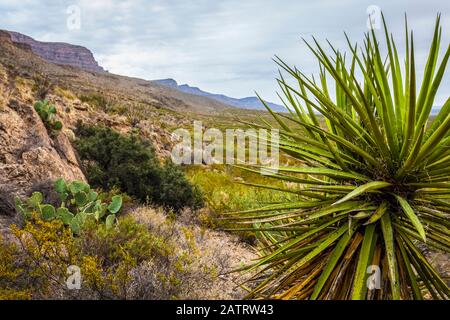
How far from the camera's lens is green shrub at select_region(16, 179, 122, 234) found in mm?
4824

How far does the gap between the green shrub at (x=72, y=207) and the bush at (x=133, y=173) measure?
198cm

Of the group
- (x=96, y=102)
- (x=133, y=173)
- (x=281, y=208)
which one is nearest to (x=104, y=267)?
(x=281, y=208)

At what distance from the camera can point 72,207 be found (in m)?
5.85

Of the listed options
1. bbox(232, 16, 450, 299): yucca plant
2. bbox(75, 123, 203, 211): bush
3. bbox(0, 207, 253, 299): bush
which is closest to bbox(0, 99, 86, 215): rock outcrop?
bbox(75, 123, 203, 211): bush

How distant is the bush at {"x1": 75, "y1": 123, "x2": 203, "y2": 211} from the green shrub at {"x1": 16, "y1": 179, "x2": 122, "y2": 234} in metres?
1.98

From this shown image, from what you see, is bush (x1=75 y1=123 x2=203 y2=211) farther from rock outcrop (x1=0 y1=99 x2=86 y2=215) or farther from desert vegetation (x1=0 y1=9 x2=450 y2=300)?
rock outcrop (x1=0 y1=99 x2=86 y2=215)

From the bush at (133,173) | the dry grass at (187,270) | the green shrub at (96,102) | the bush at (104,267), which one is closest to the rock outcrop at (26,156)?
the bush at (133,173)

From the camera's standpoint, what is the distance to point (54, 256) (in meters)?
3.88

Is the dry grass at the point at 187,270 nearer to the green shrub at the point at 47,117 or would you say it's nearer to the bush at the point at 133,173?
the bush at the point at 133,173

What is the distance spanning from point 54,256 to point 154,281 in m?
1.16

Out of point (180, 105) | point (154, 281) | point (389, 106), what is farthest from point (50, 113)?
point (180, 105)

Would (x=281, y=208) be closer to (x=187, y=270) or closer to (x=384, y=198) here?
(x=384, y=198)

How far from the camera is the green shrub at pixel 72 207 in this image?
15.8 feet

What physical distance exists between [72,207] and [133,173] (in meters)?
2.38
